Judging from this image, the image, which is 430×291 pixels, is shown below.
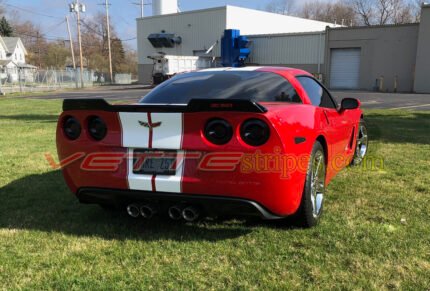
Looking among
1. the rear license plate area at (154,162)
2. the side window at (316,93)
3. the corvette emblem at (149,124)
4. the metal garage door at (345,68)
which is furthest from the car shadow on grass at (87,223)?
the metal garage door at (345,68)

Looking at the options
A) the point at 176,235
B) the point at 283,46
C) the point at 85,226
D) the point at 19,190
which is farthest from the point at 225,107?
the point at 283,46

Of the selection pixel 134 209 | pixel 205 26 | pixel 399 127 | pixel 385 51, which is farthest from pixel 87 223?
pixel 205 26

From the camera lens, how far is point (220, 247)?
3.21 m

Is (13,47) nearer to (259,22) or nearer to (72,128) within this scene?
(259,22)

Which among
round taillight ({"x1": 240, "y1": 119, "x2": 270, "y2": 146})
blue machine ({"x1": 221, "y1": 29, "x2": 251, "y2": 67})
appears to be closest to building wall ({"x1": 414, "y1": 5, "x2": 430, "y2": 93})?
blue machine ({"x1": 221, "y1": 29, "x2": 251, "y2": 67})

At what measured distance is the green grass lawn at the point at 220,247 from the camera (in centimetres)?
273

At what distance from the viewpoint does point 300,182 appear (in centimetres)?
316

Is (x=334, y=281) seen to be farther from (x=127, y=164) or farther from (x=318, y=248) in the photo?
(x=127, y=164)

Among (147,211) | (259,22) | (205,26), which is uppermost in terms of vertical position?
(259,22)

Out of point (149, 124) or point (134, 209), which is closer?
point (149, 124)

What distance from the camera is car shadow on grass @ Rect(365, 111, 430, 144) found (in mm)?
7844

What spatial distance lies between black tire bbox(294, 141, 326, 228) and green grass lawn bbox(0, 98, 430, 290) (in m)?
A: 0.09

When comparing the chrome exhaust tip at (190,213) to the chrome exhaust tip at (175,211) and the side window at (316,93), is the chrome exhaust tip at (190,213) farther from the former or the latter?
the side window at (316,93)

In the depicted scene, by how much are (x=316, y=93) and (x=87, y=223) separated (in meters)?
2.57
